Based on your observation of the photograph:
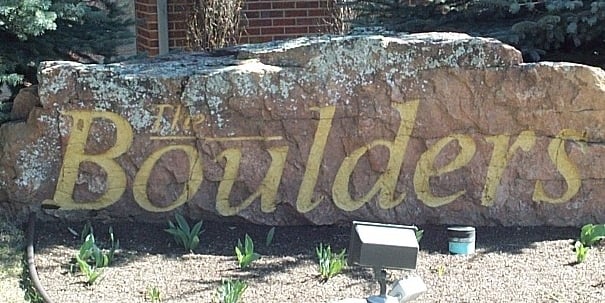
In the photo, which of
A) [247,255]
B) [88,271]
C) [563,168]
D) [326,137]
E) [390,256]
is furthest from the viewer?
[563,168]

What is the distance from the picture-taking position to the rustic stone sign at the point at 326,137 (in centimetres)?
529

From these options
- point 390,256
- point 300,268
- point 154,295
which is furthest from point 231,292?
point 390,256

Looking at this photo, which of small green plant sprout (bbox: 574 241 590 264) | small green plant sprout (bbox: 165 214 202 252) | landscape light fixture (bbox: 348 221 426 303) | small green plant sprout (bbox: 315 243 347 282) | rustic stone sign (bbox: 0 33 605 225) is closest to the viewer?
landscape light fixture (bbox: 348 221 426 303)

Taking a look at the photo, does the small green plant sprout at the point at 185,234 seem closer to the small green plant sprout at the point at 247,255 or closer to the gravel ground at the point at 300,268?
the gravel ground at the point at 300,268

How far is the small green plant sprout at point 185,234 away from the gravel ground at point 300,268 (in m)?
0.05

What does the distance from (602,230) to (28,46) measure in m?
3.68

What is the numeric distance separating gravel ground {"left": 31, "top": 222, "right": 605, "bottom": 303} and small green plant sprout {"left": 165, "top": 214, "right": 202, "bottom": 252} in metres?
0.05

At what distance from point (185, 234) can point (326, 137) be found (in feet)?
3.16

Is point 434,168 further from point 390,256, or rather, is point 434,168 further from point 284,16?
point 284,16

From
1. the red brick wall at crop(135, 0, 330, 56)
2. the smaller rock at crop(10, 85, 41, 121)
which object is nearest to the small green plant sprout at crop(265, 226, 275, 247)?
the smaller rock at crop(10, 85, 41, 121)

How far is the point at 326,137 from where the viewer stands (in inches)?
212

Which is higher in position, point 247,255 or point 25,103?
point 25,103

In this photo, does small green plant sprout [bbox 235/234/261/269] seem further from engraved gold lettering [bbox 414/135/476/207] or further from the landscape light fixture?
the landscape light fixture

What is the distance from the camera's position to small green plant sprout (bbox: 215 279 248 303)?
406cm
